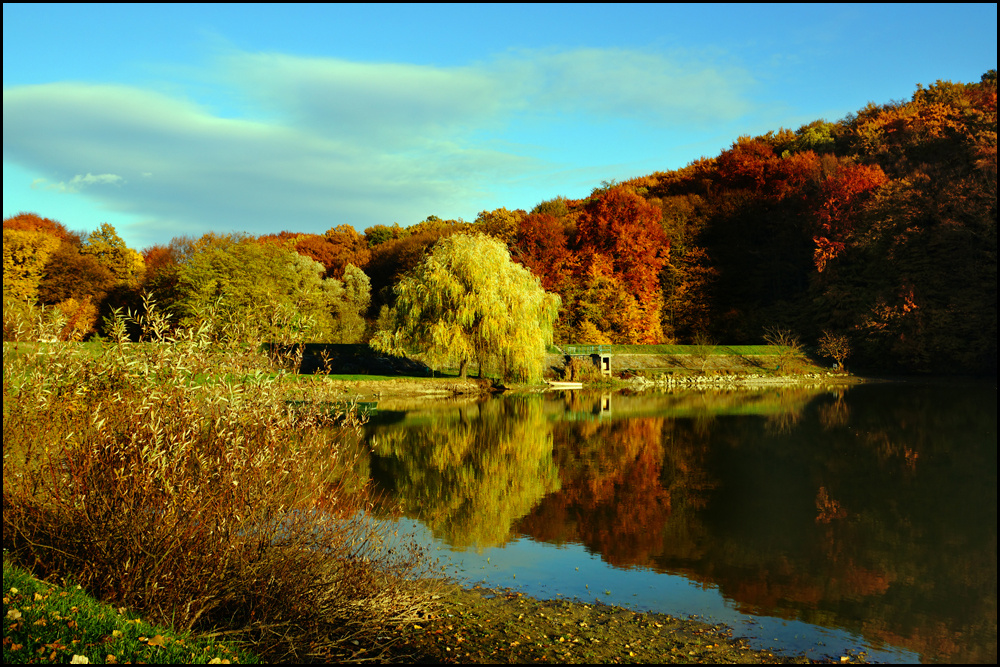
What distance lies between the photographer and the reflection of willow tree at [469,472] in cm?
1180

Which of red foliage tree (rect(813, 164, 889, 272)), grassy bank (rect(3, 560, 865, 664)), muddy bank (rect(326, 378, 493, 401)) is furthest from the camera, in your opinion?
red foliage tree (rect(813, 164, 889, 272))

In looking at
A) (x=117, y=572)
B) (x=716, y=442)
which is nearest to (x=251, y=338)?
(x=117, y=572)

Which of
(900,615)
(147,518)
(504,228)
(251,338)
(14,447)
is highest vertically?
(504,228)

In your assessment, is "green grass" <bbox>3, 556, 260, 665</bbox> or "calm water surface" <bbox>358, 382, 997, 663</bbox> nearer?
"green grass" <bbox>3, 556, 260, 665</bbox>

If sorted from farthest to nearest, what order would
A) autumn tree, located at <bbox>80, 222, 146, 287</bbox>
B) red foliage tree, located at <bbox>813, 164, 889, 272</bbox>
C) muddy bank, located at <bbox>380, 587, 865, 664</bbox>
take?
autumn tree, located at <bbox>80, 222, 146, 287</bbox>, red foliage tree, located at <bbox>813, 164, 889, 272</bbox>, muddy bank, located at <bbox>380, 587, 865, 664</bbox>

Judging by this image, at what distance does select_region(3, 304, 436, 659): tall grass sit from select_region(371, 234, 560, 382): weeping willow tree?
85.9 ft

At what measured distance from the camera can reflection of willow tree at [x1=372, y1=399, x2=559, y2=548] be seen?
11797 mm

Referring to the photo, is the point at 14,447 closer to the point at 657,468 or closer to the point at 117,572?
the point at 117,572

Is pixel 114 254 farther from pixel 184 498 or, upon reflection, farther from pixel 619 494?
pixel 184 498

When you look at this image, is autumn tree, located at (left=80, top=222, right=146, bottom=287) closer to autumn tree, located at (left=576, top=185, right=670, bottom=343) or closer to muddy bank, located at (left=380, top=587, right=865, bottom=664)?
autumn tree, located at (left=576, top=185, right=670, bottom=343)

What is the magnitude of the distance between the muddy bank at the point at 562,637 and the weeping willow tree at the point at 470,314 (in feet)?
84.4

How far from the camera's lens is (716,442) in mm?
20359

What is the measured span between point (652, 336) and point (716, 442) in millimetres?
30116

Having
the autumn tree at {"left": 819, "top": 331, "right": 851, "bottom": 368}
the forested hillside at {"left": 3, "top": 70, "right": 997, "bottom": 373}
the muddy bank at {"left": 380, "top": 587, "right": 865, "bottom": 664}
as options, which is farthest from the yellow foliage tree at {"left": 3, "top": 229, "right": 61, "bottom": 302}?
the muddy bank at {"left": 380, "top": 587, "right": 865, "bottom": 664}
